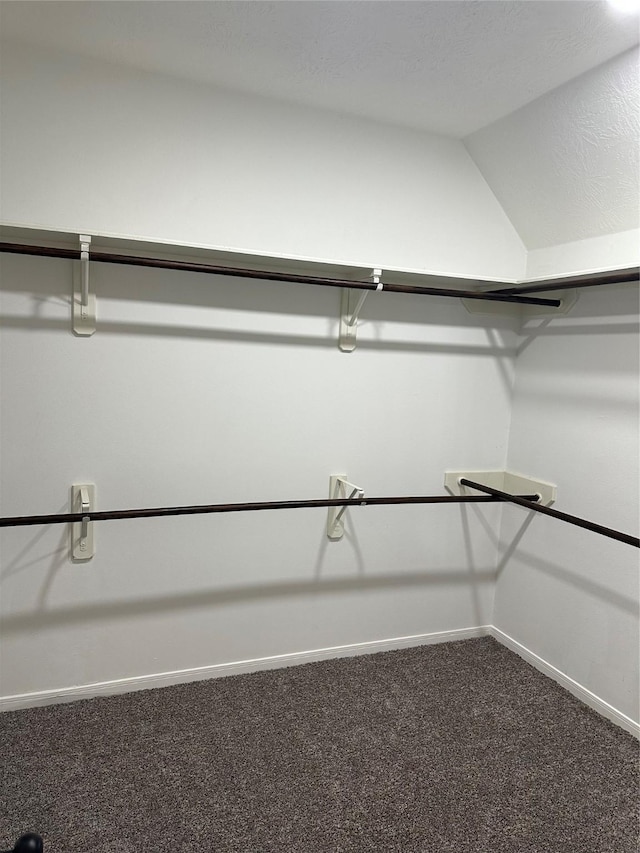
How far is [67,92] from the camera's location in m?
1.93

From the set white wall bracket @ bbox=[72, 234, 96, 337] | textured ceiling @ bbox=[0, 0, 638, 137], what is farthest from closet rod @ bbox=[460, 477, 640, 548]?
white wall bracket @ bbox=[72, 234, 96, 337]

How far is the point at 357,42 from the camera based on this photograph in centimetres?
174

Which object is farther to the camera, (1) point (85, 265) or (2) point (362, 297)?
(2) point (362, 297)

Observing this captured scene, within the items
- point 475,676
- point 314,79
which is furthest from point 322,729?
point 314,79

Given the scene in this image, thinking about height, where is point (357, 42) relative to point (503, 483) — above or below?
above

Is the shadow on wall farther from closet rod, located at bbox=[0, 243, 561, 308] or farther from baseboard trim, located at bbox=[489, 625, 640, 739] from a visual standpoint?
closet rod, located at bbox=[0, 243, 561, 308]

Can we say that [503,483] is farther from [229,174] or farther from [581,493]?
[229,174]

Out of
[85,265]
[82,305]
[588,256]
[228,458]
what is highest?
[588,256]

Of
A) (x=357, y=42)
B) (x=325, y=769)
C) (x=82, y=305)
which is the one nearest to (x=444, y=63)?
(x=357, y=42)

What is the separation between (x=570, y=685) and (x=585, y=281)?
1628mm

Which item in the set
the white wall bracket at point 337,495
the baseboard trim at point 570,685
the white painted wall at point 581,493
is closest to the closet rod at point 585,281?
the white painted wall at point 581,493

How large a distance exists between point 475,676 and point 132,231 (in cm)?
223

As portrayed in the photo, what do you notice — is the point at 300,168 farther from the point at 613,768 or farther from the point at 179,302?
the point at 613,768

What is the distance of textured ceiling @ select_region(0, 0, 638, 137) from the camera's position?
1580 mm
